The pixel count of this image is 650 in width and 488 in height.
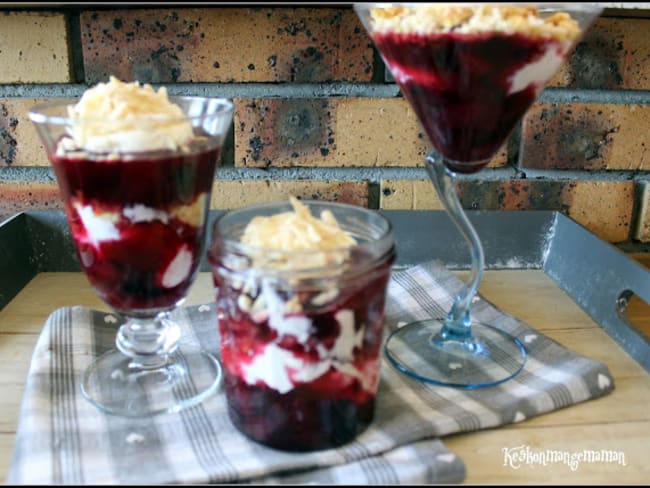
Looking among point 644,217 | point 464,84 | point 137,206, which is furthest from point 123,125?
point 644,217

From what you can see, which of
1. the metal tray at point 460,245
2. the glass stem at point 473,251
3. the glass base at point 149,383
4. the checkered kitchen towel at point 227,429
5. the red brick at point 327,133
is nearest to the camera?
the checkered kitchen towel at point 227,429

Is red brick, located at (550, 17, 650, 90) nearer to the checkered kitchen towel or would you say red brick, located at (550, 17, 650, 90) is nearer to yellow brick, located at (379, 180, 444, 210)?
yellow brick, located at (379, 180, 444, 210)

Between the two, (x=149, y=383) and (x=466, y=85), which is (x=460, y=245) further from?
(x=149, y=383)

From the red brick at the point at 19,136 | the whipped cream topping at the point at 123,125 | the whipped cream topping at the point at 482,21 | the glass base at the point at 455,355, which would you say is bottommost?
the glass base at the point at 455,355

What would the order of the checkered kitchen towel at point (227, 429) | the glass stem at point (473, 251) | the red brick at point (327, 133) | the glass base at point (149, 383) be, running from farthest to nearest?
the red brick at point (327, 133) < the glass stem at point (473, 251) < the glass base at point (149, 383) < the checkered kitchen towel at point (227, 429)

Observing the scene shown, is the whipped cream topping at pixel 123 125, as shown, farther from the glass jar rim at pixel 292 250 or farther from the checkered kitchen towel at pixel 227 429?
the checkered kitchen towel at pixel 227 429

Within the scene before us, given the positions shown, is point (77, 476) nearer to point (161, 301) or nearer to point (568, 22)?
point (161, 301)

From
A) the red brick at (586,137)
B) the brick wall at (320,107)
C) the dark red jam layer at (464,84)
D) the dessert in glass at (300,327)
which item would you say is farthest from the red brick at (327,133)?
the dessert in glass at (300,327)
